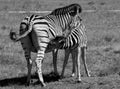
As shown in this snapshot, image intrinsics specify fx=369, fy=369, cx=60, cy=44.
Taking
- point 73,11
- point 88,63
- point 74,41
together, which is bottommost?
point 88,63

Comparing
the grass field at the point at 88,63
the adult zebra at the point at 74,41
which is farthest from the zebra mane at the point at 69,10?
the grass field at the point at 88,63

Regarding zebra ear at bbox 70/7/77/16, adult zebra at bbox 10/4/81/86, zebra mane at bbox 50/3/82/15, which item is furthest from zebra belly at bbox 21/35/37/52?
zebra ear at bbox 70/7/77/16

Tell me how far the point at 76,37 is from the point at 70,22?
48 cm

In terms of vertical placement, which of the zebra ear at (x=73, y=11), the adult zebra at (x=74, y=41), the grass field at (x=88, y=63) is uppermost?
the zebra ear at (x=73, y=11)

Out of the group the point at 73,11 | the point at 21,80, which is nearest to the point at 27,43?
the point at 21,80

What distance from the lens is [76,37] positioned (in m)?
10.6

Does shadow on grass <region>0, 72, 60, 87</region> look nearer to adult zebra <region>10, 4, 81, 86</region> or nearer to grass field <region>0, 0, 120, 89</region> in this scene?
grass field <region>0, 0, 120, 89</region>

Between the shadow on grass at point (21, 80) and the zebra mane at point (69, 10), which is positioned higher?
the zebra mane at point (69, 10)

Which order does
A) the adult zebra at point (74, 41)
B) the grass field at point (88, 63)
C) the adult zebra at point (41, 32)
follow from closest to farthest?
the adult zebra at point (41, 32), the grass field at point (88, 63), the adult zebra at point (74, 41)

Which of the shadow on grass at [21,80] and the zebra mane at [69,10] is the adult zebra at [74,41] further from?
the shadow on grass at [21,80]

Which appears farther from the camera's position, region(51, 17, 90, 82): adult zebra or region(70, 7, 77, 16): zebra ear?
region(70, 7, 77, 16): zebra ear

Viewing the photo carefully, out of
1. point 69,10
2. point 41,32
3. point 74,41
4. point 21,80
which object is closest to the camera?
point 41,32

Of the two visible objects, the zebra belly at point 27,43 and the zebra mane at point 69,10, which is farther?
the zebra mane at point 69,10

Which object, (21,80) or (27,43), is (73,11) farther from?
(21,80)
